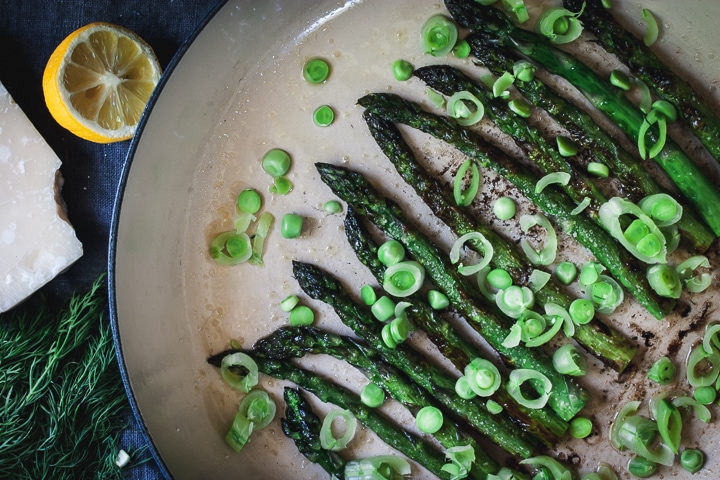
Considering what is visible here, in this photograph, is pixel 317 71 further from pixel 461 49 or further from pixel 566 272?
pixel 566 272

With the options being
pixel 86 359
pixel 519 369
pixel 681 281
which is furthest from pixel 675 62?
pixel 86 359

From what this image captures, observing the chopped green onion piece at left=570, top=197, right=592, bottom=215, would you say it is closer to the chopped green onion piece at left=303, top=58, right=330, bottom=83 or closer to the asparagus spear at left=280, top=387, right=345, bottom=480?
the chopped green onion piece at left=303, top=58, right=330, bottom=83

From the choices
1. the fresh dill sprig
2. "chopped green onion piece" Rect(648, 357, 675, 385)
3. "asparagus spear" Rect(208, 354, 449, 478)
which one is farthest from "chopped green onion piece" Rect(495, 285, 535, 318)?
the fresh dill sprig

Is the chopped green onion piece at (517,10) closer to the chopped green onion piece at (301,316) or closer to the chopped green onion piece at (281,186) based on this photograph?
the chopped green onion piece at (281,186)

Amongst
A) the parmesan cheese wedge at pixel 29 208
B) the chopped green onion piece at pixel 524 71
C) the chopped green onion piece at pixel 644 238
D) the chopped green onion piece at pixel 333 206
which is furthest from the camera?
the parmesan cheese wedge at pixel 29 208

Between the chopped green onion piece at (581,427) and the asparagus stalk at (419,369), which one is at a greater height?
the chopped green onion piece at (581,427)

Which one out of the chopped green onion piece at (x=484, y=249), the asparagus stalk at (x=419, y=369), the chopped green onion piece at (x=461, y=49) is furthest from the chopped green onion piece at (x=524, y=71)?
the asparagus stalk at (x=419, y=369)
